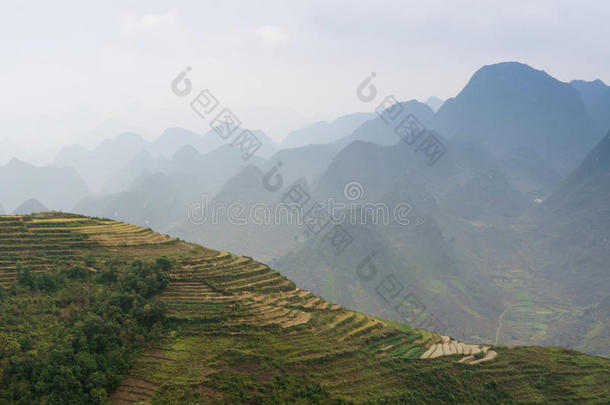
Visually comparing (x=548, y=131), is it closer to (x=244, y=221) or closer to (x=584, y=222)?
(x=584, y=222)

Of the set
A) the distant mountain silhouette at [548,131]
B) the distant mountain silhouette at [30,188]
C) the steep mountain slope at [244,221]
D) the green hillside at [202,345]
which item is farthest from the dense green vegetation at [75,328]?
the distant mountain silhouette at [30,188]

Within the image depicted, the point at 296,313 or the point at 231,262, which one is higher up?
the point at 231,262

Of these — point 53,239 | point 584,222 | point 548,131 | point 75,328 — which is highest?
point 53,239

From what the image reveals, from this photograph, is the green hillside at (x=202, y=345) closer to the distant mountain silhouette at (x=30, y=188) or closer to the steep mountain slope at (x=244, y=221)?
the steep mountain slope at (x=244, y=221)

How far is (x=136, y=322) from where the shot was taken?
24.1 m

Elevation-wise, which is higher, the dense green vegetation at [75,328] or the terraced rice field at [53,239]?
the terraced rice field at [53,239]

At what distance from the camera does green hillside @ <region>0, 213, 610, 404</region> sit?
2055 cm

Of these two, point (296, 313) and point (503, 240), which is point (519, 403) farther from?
point (503, 240)

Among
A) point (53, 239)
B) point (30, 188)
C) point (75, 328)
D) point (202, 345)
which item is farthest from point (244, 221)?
point (75, 328)

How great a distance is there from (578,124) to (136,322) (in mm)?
222956

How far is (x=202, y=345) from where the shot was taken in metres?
24.0

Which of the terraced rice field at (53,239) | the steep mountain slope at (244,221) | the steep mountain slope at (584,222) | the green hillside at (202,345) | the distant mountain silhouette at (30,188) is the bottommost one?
the steep mountain slope at (584,222)

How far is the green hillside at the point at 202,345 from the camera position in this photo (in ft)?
67.4

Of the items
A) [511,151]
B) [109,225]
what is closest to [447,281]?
[109,225]
